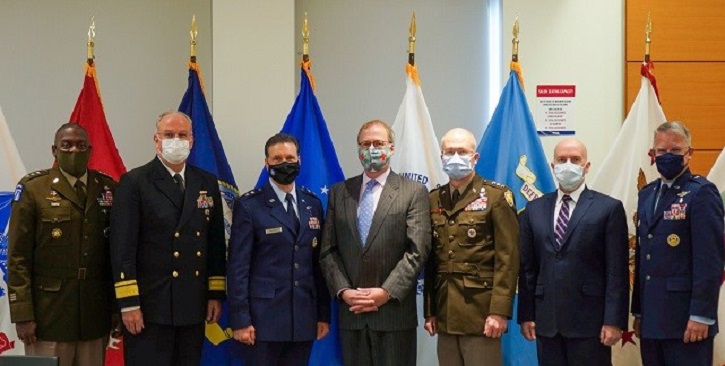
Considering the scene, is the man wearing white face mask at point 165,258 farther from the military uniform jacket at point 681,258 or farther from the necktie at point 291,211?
the military uniform jacket at point 681,258

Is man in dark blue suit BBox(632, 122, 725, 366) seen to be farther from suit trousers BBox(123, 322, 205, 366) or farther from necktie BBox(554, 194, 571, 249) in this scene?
suit trousers BBox(123, 322, 205, 366)

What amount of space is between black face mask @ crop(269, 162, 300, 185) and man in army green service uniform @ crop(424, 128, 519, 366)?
691 millimetres

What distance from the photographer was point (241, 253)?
3295 mm

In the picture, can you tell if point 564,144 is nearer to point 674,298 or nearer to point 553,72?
point 674,298

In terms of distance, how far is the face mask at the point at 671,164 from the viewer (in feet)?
10.8

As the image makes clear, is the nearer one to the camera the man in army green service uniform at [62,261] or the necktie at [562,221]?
the man in army green service uniform at [62,261]

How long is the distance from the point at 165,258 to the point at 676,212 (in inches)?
91.8

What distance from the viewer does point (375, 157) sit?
3.37 metres

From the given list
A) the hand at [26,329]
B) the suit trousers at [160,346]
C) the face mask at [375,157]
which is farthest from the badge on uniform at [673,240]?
the hand at [26,329]

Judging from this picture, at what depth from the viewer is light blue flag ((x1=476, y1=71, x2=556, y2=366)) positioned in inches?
164

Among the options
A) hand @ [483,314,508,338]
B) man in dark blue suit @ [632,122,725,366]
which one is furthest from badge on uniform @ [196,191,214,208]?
man in dark blue suit @ [632,122,725,366]

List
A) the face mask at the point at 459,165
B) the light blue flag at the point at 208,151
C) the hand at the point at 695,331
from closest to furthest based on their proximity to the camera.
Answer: the hand at the point at 695,331 → the face mask at the point at 459,165 → the light blue flag at the point at 208,151

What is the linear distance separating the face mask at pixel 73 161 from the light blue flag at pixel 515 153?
7.10ft

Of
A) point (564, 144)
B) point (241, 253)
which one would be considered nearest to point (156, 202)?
point (241, 253)
